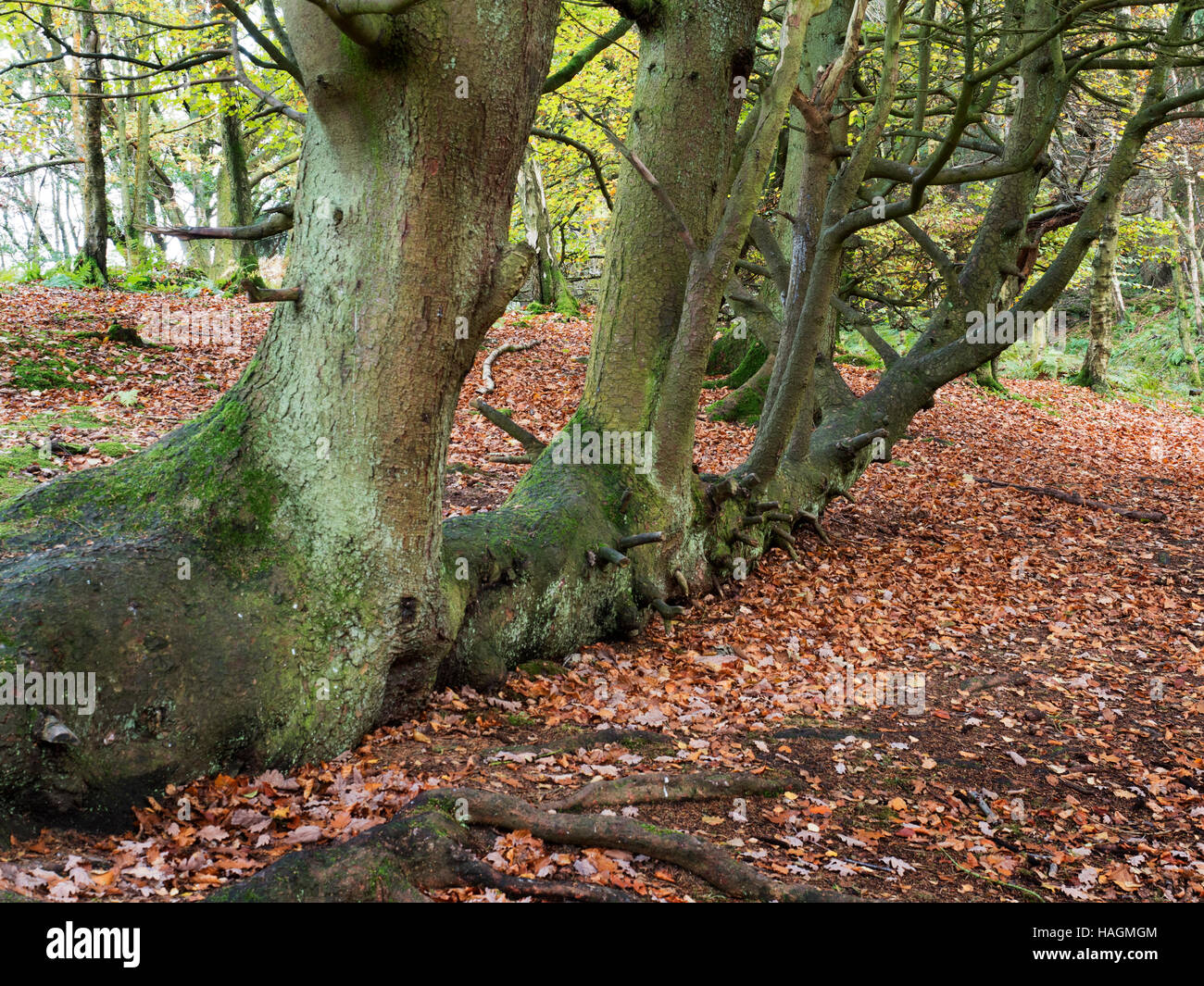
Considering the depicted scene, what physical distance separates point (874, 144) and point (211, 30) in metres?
16.1

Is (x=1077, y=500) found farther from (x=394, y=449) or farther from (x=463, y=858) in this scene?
(x=463, y=858)

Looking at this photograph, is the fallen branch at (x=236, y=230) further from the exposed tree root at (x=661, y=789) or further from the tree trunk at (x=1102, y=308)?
the tree trunk at (x=1102, y=308)

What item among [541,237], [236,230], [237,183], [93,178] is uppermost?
[237,183]

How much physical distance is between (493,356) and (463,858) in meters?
11.1

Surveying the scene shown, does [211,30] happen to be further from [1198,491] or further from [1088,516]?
[1198,491]

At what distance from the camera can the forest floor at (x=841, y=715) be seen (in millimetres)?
3520

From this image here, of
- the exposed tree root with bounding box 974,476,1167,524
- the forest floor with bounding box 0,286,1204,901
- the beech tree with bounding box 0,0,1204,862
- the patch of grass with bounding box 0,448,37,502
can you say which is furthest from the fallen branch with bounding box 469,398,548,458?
the exposed tree root with bounding box 974,476,1167,524

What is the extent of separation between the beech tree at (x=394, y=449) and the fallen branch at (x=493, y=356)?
6.12 meters

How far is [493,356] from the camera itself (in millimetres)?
13539

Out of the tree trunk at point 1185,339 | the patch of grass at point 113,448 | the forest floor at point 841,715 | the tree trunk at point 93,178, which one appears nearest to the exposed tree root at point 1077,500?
the forest floor at point 841,715

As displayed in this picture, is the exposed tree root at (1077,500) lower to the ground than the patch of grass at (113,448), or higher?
lower

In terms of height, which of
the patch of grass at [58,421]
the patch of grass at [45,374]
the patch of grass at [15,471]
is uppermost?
the patch of grass at [45,374]

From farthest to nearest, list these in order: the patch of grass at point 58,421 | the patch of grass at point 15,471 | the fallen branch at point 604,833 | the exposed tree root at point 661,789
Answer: the patch of grass at point 58,421 < the patch of grass at point 15,471 < the exposed tree root at point 661,789 < the fallen branch at point 604,833

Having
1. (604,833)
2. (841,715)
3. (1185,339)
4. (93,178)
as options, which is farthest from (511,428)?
(1185,339)
